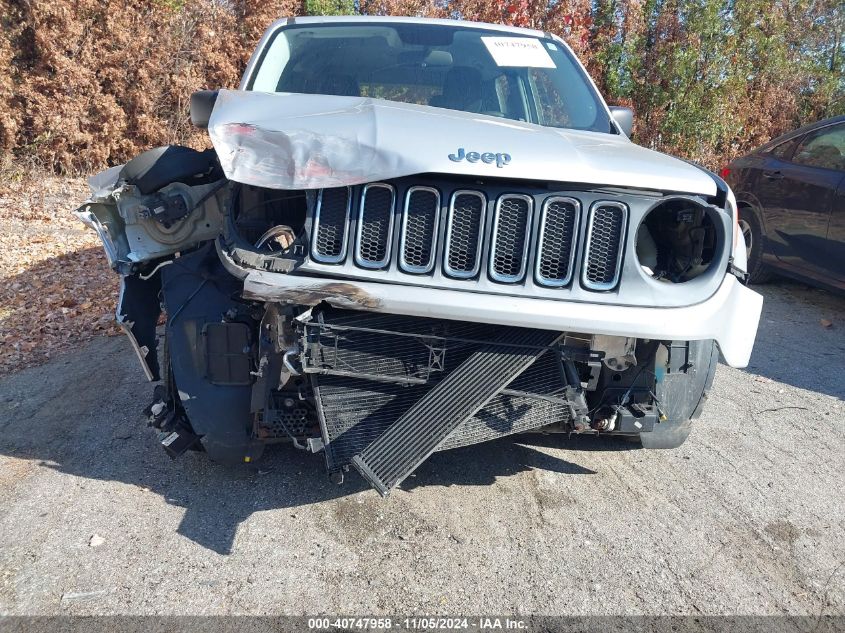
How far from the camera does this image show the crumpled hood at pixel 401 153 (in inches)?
106

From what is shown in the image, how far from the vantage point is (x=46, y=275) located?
21.5 feet

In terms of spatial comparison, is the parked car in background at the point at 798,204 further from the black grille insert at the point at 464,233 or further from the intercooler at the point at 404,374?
the black grille insert at the point at 464,233

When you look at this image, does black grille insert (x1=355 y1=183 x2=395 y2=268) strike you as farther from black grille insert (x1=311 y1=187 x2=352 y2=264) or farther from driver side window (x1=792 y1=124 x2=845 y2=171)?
driver side window (x1=792 y1=124 x2=845 y2=171)

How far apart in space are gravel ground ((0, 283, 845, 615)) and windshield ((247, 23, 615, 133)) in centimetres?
203

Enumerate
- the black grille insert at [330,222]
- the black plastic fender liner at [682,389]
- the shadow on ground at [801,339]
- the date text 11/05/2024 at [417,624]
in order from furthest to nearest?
the shadow on ground at [801,339] < the black plastic fender liner at [682,389] < the black grille insert at [330,222] < the date text 11/05/2024 at [417,624]

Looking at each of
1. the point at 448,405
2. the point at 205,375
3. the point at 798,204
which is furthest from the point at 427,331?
the point at 798,204

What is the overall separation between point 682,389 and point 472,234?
1241 millimetres

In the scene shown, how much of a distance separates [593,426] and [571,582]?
66 cm

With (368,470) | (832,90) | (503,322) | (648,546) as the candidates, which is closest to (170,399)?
(368,470)

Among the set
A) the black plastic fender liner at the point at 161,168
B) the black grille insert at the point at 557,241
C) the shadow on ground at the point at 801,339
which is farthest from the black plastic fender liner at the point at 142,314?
the shadow on ground at the point at 801,339

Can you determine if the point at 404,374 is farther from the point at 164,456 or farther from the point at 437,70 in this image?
the point at 437,70

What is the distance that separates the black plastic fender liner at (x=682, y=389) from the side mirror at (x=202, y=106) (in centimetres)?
256

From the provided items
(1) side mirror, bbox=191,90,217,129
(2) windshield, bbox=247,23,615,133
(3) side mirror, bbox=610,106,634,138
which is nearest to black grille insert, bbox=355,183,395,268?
(1) side mirror, bbox=191,90,217,129

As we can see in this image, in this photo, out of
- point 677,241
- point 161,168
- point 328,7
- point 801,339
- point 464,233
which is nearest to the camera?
point 464,233
